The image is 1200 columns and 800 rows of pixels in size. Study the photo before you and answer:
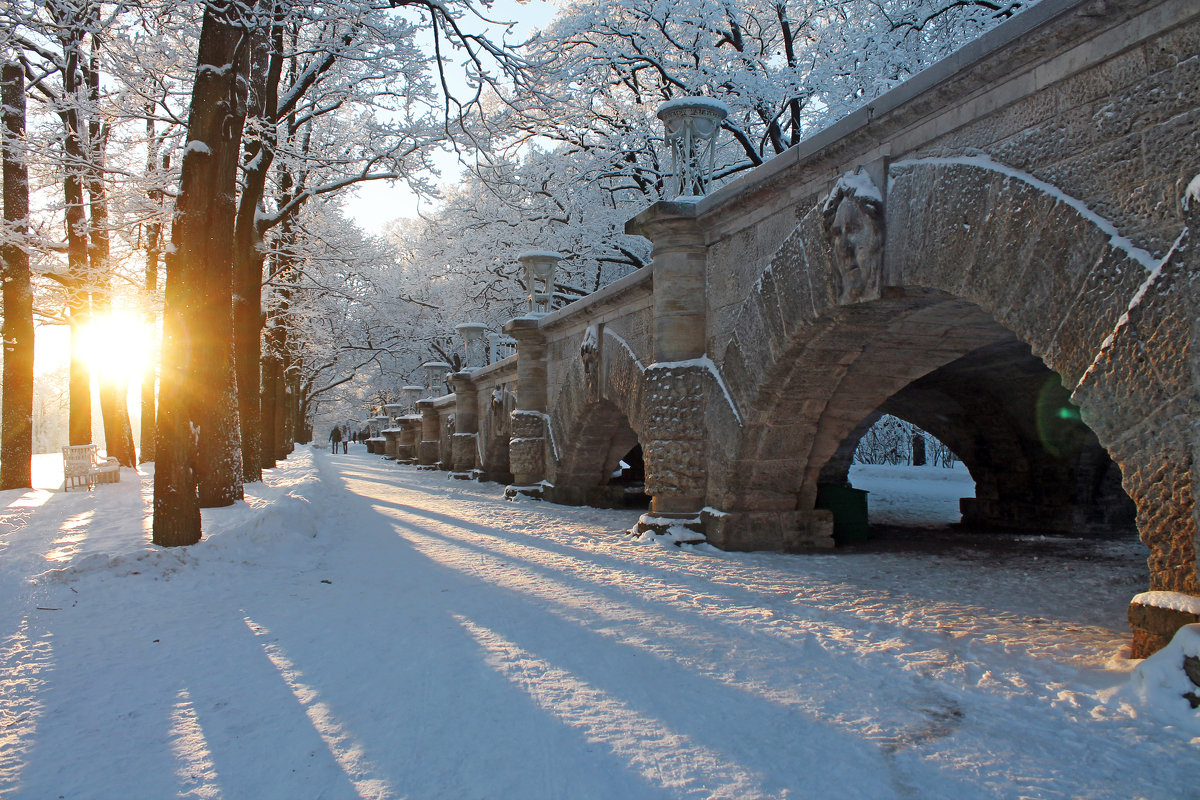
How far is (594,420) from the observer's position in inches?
457

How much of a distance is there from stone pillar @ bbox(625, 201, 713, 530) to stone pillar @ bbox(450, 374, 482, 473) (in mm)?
13082

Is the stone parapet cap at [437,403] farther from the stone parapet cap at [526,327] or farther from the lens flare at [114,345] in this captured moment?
the stone parapet cap at [526,327]

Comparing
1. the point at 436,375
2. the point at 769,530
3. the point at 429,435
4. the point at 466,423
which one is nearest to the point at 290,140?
the point at 466,423

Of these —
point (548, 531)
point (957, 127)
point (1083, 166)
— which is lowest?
point (548, 531)

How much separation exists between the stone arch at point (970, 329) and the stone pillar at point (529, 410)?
251 inches

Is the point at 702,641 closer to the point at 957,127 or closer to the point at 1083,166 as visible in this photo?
the point at 1083,166

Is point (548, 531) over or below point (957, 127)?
below

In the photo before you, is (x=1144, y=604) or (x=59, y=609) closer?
(x=1144, y=604)

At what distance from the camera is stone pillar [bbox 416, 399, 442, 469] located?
26.5 meters

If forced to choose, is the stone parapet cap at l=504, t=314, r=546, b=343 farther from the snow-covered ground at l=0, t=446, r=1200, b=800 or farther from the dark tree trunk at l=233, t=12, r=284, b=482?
the snow-covered ground at l=0, t=446, r=1200, b=800

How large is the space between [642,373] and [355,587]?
446cm

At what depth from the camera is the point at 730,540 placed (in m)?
7.23

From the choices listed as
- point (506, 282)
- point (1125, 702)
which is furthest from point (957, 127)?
point (506, 282)

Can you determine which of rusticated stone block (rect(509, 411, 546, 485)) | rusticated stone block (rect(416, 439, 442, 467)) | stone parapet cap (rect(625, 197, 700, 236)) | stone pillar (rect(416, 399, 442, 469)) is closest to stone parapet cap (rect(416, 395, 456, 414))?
stone pillar (rect(416, 399, 442, 469))
